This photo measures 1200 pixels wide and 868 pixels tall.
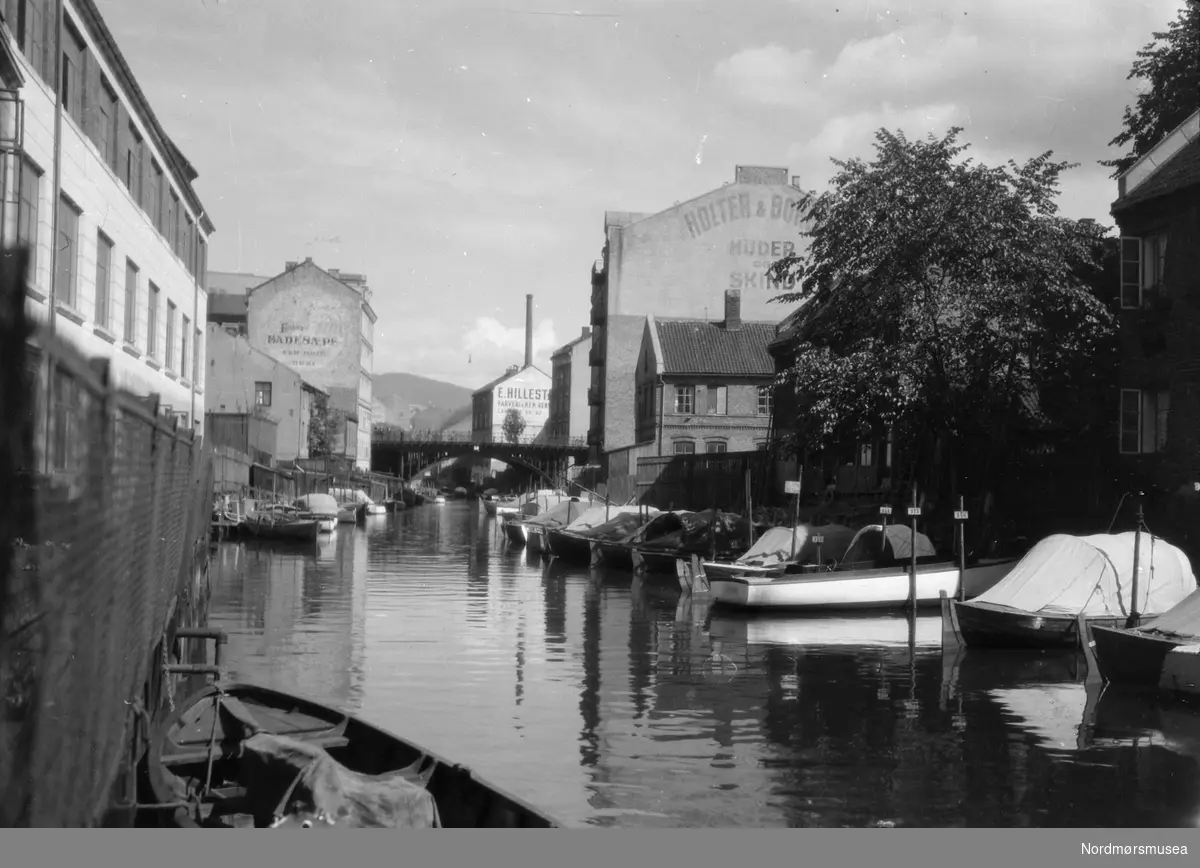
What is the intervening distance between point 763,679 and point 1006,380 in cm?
1516

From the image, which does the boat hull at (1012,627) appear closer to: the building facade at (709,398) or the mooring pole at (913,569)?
the mooring pole at (913,569)

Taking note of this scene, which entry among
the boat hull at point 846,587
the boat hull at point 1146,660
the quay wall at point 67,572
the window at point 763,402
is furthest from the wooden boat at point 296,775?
the window at point 763,402

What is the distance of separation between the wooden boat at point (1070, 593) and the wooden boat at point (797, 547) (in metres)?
8.95

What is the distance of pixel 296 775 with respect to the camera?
7.97 m

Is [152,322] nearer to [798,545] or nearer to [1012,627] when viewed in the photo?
[1012,627]

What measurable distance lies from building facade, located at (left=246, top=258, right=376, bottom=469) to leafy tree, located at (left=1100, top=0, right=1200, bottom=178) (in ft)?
236

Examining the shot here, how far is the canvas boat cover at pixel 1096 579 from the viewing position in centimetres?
2266

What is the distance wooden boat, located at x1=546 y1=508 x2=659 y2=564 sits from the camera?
45.6 meters

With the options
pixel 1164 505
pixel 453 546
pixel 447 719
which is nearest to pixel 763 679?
pixel 447 719

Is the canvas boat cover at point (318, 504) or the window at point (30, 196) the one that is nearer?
the window at point (30, 196)

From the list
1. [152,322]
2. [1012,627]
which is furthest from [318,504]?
[1012,627]

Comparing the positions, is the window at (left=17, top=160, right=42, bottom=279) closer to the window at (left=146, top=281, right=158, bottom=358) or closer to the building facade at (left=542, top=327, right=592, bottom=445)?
the window at (left=146, top=281, right=158, bottom=358)

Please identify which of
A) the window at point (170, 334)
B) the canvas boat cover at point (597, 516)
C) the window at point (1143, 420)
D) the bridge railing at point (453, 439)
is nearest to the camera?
the window at point (170, 334)

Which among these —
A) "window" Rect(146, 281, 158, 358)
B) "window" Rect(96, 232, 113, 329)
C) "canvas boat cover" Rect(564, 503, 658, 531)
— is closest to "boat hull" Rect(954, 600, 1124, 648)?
"window" Rect(146, 281, 158, 358)
